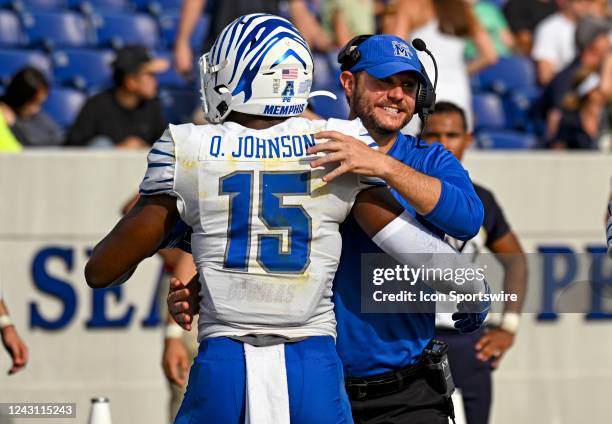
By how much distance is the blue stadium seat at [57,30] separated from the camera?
33.2 ft

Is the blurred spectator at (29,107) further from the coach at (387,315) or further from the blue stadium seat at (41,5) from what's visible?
the coach at (387,315)

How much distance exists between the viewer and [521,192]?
7.68 metres

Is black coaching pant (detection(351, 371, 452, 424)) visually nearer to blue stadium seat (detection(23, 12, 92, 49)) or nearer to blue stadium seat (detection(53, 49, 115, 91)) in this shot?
blue stadium seat (detection(53, 49, 115, 91))

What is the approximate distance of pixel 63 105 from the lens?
932 cm

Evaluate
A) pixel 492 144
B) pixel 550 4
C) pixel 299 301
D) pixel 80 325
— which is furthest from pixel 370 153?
pixel 550 4

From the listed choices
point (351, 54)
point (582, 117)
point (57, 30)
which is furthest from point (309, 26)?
point (351, 54)

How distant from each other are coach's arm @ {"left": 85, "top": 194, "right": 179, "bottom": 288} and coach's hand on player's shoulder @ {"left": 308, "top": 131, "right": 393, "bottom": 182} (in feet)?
1.35

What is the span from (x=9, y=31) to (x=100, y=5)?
1027mm

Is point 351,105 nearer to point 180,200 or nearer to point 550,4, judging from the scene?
point 180,200

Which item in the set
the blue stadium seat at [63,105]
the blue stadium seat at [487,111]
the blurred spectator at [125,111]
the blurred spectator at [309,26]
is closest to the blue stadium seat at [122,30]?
the blue stadium seat at [63,105]

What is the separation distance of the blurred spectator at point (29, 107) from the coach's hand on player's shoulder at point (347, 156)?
5.15m

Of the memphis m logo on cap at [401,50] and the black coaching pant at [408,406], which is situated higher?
the memphis m logo on cap at [401,50]

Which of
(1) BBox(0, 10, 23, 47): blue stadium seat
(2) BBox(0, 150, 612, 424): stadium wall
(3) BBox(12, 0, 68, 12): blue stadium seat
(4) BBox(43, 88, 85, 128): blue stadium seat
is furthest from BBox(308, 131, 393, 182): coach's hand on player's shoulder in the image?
(3) BBox(12, 0, 68, 12): blue stadium seat

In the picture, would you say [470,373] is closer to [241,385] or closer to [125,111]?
[241,385]
